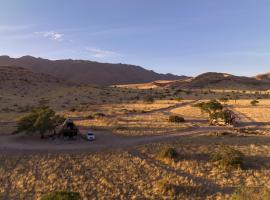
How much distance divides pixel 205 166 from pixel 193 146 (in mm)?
4420

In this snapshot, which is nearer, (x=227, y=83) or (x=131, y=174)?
(x=131, y=174)

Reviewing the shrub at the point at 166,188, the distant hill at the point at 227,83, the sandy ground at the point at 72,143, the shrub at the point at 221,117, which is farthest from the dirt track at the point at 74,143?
the distant hill at the point at 227,83

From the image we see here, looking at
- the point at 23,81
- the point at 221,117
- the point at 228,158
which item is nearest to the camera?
the point at 228,158

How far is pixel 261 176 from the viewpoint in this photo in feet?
81.0

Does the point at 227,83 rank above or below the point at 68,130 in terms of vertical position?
above

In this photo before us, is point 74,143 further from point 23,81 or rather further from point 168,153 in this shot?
point 23,81

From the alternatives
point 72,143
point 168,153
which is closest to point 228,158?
point 168,153

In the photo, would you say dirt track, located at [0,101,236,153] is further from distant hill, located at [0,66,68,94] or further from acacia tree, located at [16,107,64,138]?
distant hill, located at [0,66,68,94]

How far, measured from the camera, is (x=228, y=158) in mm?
26266

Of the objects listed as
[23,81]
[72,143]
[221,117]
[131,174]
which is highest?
[23,81]

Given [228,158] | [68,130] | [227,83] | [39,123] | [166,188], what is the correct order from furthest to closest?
[227,83] < [39,123] < [68,130] < [228,158] < [166,188]

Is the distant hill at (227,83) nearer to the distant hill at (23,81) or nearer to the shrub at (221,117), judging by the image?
the distant hill at (23,81)

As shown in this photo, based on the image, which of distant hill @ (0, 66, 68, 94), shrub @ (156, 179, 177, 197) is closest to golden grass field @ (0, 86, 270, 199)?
shrub @ (156, 179, 177, 197)

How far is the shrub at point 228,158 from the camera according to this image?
26.1 meters
